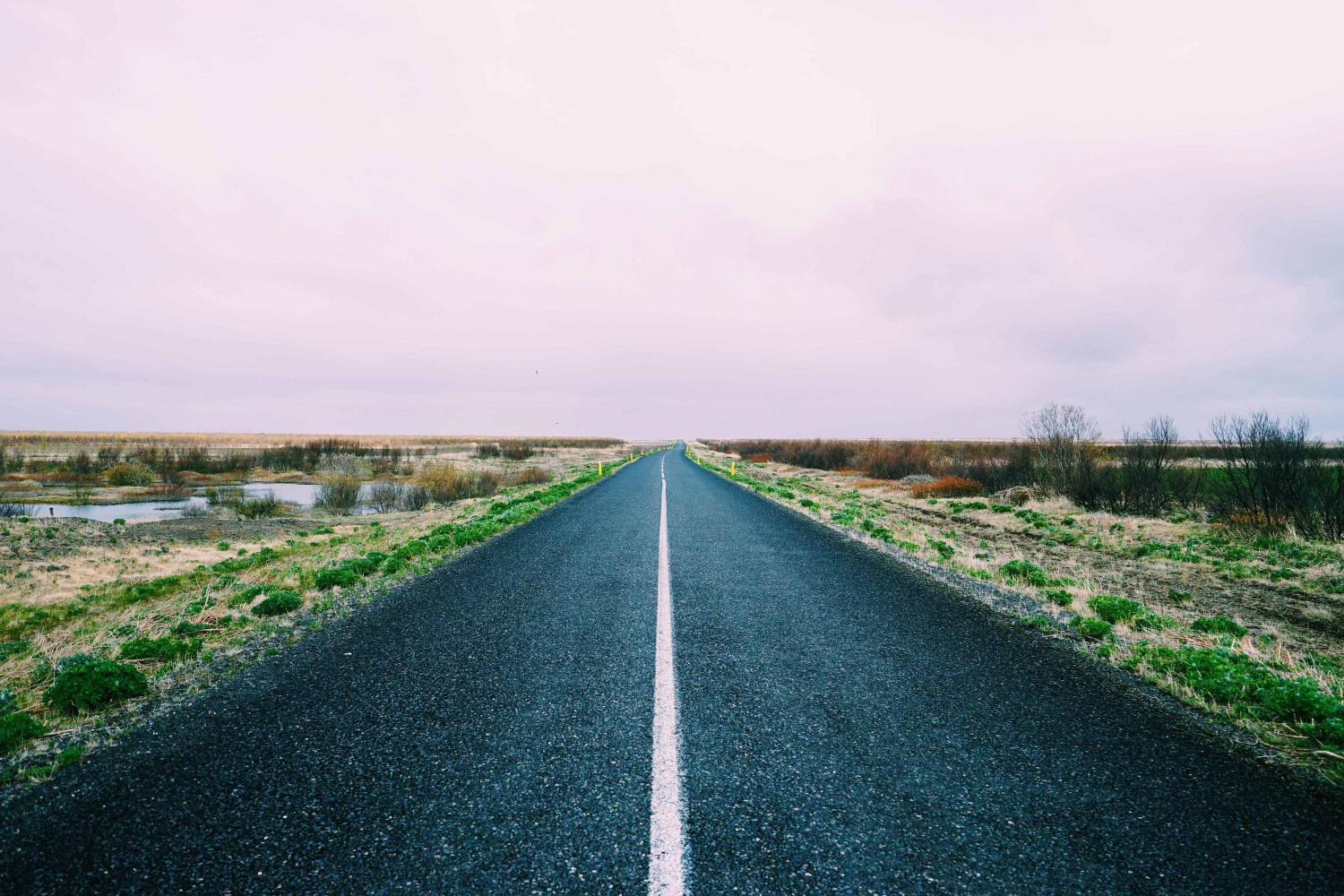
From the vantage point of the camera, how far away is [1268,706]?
165 inches

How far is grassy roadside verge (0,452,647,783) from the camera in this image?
3.80m

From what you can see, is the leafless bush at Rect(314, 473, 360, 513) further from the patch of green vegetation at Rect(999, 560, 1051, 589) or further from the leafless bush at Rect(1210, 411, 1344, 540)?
the leafless bush at Rect(1210, 411, 1344, 540)

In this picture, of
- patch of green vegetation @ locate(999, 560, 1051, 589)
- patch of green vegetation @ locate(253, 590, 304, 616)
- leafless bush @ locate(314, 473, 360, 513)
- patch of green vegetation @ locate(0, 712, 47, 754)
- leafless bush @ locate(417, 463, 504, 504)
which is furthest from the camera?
leafless bush @ locate(417, 463, 504, 504)

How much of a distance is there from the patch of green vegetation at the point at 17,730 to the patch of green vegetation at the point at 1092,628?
9127mm

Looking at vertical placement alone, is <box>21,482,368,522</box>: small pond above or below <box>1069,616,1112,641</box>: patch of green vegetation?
below

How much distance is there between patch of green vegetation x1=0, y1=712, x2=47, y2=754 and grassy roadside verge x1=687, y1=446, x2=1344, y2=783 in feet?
27.0

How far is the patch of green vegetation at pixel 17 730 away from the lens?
350 cm

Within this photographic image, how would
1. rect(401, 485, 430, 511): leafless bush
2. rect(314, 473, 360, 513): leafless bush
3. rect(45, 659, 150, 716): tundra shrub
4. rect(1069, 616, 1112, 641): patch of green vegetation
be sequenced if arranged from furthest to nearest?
rect(401, 485, 430, 511): leafless bush < rect(314, 473, 360, 513): leafless bush < rect(1069, 616, 1112, 641): patch of green vegetation < rect(45, 659, 150, 716): tundra shrub

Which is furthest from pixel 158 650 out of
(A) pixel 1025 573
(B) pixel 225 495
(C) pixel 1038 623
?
(B) pixel 225 495

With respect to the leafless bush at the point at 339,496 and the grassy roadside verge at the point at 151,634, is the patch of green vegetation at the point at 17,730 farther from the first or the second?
the leafless bush at the point at 339,496

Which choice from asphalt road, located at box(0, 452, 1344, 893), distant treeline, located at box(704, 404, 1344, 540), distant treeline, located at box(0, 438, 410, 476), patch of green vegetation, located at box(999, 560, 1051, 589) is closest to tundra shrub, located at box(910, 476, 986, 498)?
distant treeline, located at box(704, 404, 1344, 540)

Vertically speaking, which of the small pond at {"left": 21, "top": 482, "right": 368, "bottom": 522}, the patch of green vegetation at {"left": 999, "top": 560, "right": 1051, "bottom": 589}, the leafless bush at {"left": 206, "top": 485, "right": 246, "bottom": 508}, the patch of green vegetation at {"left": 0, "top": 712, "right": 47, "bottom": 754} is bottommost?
the small pond at {"left": 21, "top": 482, "right": 368, "bottom": 522}

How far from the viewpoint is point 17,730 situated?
361 cm

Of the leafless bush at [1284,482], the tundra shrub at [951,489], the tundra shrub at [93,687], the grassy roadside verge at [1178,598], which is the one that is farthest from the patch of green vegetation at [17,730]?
the tundra shrub at [951,489]
